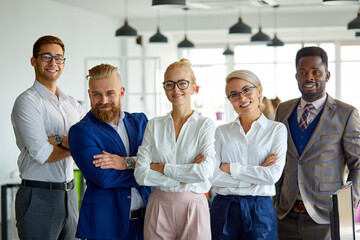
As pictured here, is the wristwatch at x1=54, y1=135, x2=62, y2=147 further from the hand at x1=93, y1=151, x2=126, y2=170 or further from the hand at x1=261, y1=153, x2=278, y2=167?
the hand at x1=261, y1=153, x2=278, y2=167

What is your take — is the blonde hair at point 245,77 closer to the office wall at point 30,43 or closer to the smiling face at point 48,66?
the smiling face at point 48,66

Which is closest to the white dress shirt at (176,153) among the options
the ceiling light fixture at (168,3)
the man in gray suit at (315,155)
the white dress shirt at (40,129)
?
the man in gray suit at (315,155)

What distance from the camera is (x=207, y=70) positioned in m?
19.9

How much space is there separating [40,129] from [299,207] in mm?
1583

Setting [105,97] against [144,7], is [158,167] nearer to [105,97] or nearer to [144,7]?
[105,97]

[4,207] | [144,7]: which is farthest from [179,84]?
[144,7]

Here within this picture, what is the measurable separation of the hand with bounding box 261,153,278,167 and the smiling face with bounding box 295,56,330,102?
49 centimetres

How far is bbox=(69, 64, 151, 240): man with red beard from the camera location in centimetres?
292

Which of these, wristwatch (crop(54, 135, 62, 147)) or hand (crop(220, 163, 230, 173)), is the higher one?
wristwatch (crop(54, 135, 62, 147))

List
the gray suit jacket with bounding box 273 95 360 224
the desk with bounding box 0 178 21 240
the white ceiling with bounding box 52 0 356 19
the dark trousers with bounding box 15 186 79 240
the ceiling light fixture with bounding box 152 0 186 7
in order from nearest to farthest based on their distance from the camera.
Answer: the gray suit jacket with bounding box 273 95 360 224 < the dark trousers with bounding box 15 186 79 240 < the desk with bounding box 0 178 21 240 < the ceiling light fixture with bounding box 152 0 186 7 < the white ceiling with bounding box 52 0 356 19

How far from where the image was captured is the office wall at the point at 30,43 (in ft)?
32.5

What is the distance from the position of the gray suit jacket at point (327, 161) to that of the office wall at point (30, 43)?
751 centimetres

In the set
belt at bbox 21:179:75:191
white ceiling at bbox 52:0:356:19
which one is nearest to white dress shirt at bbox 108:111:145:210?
belt at bbox 21:179:75:191

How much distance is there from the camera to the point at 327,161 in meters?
3.23
